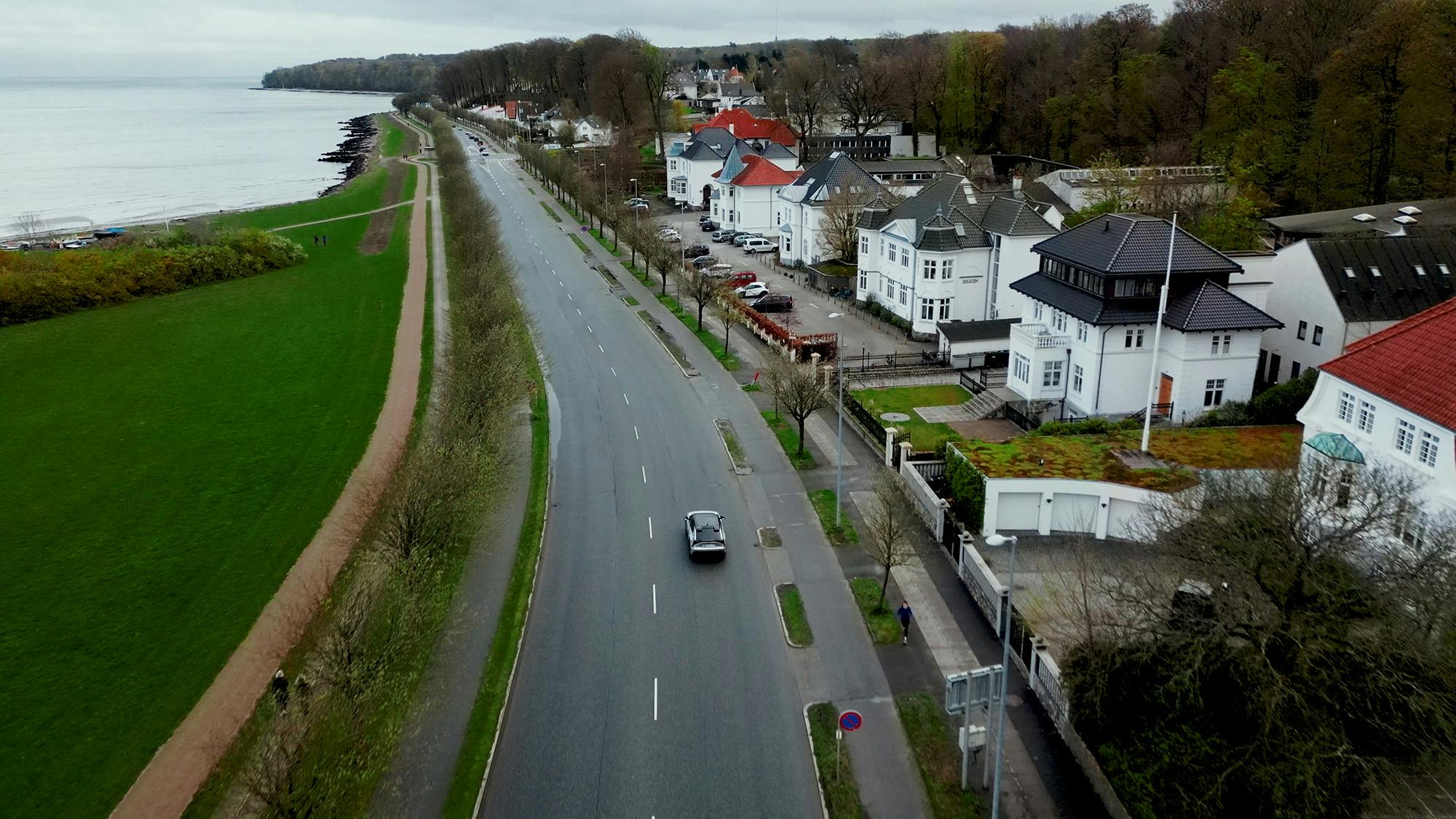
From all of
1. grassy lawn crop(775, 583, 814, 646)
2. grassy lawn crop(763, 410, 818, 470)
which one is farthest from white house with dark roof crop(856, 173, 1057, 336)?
grassy lawn crop(775, 583, 814, 646)

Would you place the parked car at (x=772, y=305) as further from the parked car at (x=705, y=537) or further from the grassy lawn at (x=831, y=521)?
the parked car at (x=705, y=537)

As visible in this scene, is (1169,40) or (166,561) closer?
(166,561)

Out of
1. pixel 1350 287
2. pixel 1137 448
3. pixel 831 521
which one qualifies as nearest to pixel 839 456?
pixel 831 521

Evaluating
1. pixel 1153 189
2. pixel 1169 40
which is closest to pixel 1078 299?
pixel 1153 189

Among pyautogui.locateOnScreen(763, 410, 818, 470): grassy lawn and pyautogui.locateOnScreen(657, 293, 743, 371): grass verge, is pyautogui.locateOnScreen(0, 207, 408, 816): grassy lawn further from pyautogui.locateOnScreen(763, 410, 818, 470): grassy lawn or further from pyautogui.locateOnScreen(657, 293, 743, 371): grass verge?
pyautogui.locateOnScreen(657, 293, 743, 371): grass verge

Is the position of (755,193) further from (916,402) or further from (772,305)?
(916,402)

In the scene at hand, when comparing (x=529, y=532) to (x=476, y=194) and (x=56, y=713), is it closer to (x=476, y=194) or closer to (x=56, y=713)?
(x=56, y=713)
